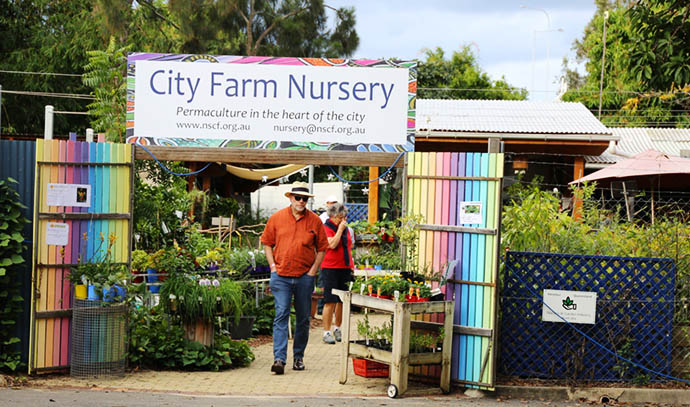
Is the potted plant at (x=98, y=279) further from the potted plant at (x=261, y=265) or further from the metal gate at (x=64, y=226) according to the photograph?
the potted plant at (x=261, y=265)

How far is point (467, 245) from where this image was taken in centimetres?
792

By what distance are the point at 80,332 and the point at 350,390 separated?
267cm

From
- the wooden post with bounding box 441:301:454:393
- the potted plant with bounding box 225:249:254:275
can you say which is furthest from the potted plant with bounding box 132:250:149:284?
the wooden post with bounding box 441:301:454:393

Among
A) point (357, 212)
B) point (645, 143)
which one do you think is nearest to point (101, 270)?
point (357, 212)

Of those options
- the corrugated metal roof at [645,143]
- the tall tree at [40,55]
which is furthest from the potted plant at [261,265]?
the tall tree at [40,55]

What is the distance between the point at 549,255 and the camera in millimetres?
8125

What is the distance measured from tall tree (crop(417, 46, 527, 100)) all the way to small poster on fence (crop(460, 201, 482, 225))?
27.2 m

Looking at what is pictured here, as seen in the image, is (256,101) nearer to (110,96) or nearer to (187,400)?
(187,400)

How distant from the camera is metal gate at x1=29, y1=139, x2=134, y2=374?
26.3 feet

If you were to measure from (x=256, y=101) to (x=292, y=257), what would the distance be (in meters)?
1.69

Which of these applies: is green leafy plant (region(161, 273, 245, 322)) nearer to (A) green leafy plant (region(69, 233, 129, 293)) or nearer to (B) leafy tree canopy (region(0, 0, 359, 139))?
(A) green leafy plant (region(69, 233, 129, 293))

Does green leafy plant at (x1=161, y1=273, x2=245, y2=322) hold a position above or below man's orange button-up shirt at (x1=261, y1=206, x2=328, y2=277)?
below

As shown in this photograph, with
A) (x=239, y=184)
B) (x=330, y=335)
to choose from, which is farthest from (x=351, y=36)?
A: (x=330, y=335)

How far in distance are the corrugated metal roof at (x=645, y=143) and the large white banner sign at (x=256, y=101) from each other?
11991mm
